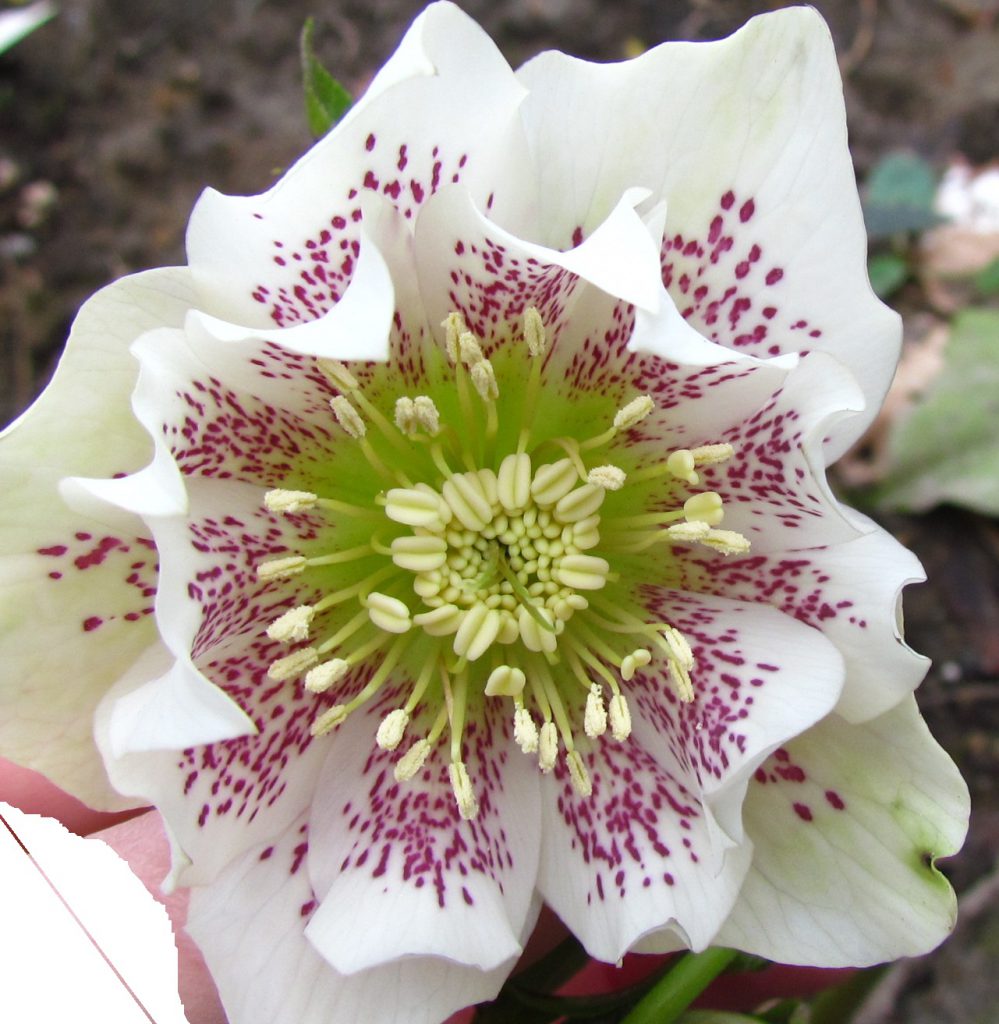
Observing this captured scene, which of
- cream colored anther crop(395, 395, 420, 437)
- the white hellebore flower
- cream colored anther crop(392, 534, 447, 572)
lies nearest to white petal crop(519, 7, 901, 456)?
the white hellebore flower

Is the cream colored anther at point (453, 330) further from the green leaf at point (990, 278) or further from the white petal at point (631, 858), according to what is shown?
the green leaf at point (990, 278)

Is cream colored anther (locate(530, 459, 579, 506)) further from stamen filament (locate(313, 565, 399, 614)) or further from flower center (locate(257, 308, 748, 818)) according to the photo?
stamen filament (locate(313, 565, 399, 614))

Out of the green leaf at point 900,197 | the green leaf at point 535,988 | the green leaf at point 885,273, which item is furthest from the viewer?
the green leaf at point 885,273

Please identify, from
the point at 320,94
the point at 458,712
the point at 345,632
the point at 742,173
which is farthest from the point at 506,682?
the point at 320,94

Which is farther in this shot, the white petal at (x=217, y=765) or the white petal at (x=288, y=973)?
the white petal at (x=288, y=973)

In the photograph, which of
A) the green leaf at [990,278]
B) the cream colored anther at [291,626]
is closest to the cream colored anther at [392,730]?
the cream colored anther at [291,626]

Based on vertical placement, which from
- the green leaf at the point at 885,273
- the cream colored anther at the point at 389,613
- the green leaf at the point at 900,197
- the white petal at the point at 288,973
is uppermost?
the cream colored anther at the point at 389,613

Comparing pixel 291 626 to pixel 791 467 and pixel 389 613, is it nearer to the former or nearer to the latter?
pixel 389 613
